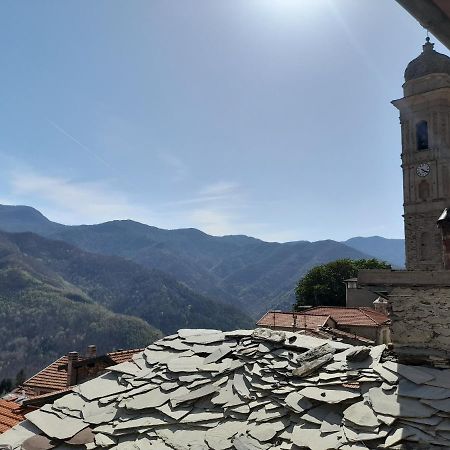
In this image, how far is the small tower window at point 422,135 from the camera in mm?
36250

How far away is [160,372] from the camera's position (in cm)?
861

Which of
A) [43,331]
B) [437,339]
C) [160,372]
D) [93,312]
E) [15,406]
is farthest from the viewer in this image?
[93,312]

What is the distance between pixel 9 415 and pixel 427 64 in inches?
1587

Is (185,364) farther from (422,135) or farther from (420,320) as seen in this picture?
(422,135)

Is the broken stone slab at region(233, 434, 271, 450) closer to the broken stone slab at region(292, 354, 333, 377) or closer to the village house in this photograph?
the broken stone slab at region(292, 354, 333, 377)

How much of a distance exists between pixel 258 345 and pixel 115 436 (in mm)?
3586

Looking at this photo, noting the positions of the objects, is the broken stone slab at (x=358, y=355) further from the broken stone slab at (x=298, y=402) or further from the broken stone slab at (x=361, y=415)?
the broken stone slab at (x=298, y=402)

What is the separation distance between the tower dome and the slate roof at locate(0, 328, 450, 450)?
3540 cm

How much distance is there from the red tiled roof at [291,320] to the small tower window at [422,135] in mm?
21241

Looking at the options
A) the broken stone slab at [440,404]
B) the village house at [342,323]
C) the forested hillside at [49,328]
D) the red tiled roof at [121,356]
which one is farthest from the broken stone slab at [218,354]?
the forested hillside at [49,328]

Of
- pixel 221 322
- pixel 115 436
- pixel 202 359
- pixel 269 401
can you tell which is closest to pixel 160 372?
pixel 202 359

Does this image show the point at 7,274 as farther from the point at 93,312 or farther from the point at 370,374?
the point at 370,374

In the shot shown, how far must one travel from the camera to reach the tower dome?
3541 centimetres

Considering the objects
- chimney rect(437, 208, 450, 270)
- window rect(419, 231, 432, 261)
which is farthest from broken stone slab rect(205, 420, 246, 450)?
window rect(419, 231, 432, 261)
